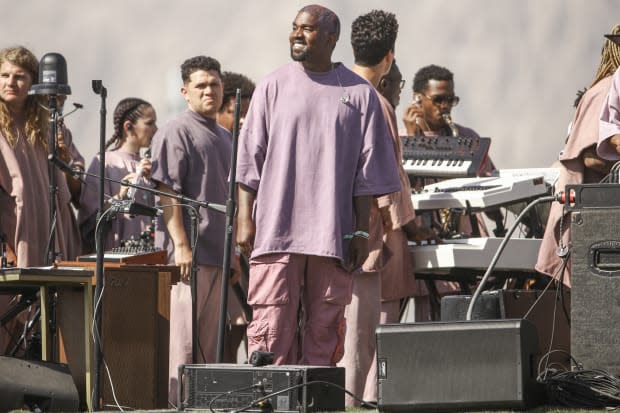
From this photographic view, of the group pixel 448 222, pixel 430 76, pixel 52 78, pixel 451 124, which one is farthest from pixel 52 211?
pixel 430 76

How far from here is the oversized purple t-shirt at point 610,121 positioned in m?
5.73

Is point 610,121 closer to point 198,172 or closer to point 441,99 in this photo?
point 198,172

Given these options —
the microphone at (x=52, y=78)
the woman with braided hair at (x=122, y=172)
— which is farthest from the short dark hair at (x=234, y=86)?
the microphone at (x=52, y=78)

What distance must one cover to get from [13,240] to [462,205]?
222 centimetres

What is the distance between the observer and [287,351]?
5.60 metres

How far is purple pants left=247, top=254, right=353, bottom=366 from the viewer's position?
5555 mm

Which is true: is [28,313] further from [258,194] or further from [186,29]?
[186,29]

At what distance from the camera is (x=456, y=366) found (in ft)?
14.5

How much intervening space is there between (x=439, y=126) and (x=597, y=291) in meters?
4.12

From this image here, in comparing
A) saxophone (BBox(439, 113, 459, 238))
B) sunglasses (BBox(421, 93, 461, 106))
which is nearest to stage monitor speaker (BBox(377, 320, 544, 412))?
saxophone (BBox(439, 113, 459, 238))

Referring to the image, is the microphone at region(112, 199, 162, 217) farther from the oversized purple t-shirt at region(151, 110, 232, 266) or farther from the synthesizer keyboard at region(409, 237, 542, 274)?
the synthesizer keyboard at region(409, 237, 542, 274)

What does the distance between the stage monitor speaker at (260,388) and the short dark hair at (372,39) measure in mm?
2308

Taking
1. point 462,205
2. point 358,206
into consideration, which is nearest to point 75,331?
point 358,206

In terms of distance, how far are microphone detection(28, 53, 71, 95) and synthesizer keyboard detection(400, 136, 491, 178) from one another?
204cm
